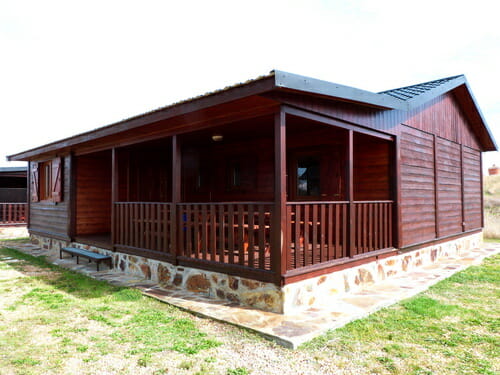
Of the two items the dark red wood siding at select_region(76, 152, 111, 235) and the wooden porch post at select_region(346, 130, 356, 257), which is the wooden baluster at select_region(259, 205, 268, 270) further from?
the dark red wood siding at select_region(76, 152, 111, 235)

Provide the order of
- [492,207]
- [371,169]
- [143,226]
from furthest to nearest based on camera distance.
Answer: [492,207] → [371,169] → [143,226]

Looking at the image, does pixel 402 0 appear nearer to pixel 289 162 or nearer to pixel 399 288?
pixel 289 162

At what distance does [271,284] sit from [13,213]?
51.0 ft

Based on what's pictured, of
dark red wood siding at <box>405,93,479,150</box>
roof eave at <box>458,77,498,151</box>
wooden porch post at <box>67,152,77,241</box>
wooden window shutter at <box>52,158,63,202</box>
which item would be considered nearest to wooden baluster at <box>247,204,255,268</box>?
dark red wood siding at <box>405,93,479,150</box>

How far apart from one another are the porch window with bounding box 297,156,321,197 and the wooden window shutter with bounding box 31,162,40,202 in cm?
792

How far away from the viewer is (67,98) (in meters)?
48.4

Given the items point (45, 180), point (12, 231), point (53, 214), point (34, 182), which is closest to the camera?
point (53, 214)

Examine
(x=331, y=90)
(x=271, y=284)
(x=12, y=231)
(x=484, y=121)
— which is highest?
(x=484, y=121)

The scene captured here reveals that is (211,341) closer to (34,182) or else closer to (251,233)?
(251,233)

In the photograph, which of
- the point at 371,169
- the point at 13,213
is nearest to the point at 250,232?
the point at 371,169

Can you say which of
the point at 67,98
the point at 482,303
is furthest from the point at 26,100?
the point at 482,303

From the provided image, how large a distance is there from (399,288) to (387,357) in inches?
102

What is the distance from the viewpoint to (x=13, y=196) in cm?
1733

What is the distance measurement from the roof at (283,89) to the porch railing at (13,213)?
28.4 ft
